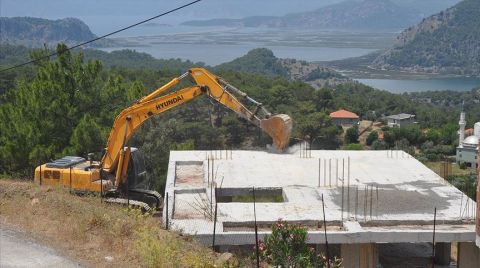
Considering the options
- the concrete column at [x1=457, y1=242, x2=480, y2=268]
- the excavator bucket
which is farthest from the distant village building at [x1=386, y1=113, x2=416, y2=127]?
the concrete column at [x1=457, y1=242, x2=480, y2=268]

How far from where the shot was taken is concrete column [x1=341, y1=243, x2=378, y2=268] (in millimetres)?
13594

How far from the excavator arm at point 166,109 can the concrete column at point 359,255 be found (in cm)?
620

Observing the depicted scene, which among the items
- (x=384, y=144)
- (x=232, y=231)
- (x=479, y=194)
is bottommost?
(x=384, y=144)

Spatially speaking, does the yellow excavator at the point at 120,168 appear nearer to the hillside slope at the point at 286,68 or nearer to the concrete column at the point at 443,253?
the concrete column at the point at 443,253

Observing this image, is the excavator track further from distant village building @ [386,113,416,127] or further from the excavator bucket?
distant village building @ [386,113,416,127]

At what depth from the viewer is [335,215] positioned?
46.1 ft

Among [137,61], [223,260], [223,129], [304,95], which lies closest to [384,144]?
[304,95]

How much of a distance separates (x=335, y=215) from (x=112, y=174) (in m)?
6.07

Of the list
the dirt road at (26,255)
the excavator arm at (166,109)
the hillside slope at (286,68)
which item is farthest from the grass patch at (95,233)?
the hillside slope at (286,68)

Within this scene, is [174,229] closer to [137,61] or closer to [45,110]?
[45,110]

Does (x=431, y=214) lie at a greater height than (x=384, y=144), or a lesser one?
greater

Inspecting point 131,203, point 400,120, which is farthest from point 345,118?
point 131,203

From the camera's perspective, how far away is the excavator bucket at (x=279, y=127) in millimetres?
19812

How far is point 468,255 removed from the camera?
13922mm
